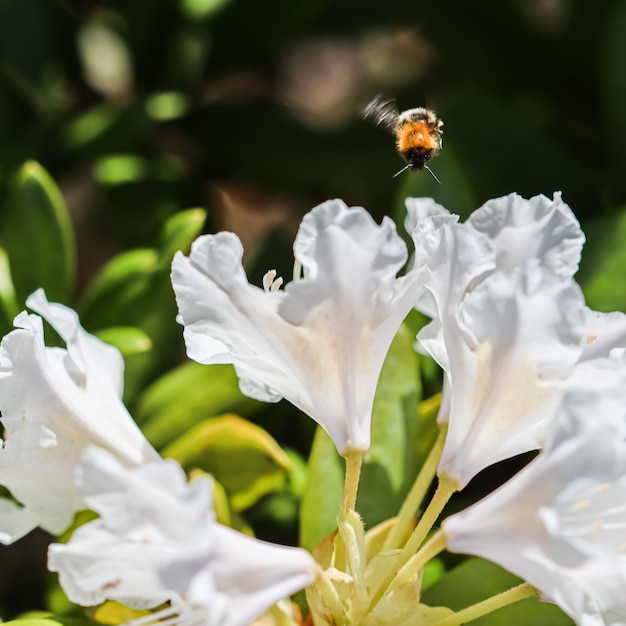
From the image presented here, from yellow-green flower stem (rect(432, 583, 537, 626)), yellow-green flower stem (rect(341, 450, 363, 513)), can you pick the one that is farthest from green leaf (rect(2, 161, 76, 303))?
yellow-green flower stem (rect(432, 583, 537, 626))

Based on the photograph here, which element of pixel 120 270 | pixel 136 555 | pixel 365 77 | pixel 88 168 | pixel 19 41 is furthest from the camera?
pixel 365 77

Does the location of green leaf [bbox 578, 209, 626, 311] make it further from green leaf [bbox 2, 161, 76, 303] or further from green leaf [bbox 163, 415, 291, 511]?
green leaf [bbox 2, 161, 76, 303]

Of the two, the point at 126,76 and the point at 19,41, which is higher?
the point at 126,76

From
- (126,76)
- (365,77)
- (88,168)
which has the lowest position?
(88,168)

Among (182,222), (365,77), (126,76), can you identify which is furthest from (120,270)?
(365,77)

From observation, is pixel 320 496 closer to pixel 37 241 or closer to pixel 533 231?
pixel 533 231

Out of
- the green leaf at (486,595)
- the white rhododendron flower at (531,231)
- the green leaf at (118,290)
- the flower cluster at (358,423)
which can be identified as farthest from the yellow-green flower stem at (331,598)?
the green leaf at (118,290)

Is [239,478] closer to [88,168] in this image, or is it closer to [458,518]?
[458,518]

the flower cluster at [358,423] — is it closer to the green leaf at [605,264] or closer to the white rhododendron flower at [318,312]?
the white rhododendron flower at [318,312]
